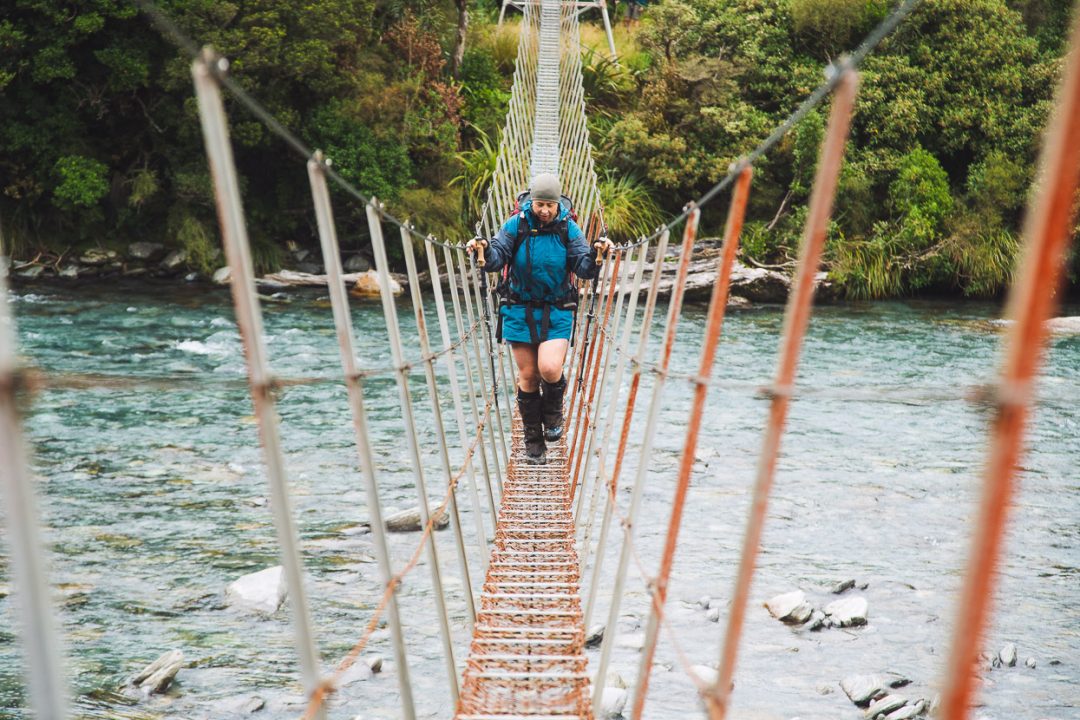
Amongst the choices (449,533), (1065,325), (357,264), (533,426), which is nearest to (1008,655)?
(533,426)

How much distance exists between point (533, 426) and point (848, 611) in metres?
1.47

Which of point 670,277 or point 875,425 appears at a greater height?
point 670,277

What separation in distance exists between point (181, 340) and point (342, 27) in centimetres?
471

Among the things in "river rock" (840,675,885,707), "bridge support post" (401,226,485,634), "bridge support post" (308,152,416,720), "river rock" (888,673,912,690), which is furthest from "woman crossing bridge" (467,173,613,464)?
"bridge support post" (308,152,416,720)

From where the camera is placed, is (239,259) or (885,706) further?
(885,706)

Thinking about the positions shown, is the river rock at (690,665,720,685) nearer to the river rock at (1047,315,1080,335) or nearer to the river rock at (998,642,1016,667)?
the river rock at (998,642,1016,667)

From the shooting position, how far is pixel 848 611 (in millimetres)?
3959

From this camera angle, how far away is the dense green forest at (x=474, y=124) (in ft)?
36.7

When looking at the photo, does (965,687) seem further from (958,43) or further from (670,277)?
(958,43)

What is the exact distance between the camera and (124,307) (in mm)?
10102

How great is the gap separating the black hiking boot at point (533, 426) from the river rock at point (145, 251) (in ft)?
32.0

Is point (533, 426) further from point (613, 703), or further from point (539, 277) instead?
point (613, 703)

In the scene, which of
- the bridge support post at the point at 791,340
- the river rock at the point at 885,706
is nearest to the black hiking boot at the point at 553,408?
the river rock at the point at 885,706

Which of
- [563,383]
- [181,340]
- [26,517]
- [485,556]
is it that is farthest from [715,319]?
[181,340]
